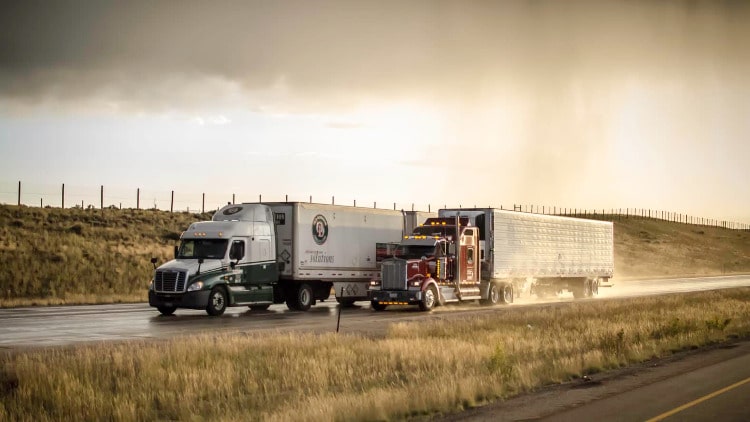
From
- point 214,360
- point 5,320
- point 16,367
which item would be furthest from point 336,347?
point 5,320

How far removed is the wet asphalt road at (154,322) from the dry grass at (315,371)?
2.73 m

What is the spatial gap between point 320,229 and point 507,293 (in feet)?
30.9

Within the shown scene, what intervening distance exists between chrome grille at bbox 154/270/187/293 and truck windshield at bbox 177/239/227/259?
137 centimetres

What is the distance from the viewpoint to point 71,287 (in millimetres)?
47031

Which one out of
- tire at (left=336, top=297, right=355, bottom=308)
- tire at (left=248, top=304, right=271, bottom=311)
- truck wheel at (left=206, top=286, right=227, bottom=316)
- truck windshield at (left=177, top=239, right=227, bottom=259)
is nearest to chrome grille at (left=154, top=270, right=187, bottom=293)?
truck wheel at (left=206, top=286, right=227, bottom=316)

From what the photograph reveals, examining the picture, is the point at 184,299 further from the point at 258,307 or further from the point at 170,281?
the point at 258,307

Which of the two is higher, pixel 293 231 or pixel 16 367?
pixel 293 231

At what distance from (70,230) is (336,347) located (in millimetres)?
49684

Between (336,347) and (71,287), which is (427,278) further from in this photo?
(71,287)

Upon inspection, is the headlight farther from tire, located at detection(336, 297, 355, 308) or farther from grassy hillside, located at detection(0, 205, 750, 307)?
grassy hillside, located at detection(0, 205, 750, 307)

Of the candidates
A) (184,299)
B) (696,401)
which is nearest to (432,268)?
(184,299)

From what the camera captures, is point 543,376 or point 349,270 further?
point 349,270

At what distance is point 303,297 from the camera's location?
35.9 meters

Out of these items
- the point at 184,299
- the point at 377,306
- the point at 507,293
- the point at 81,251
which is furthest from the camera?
the point at 81,251
